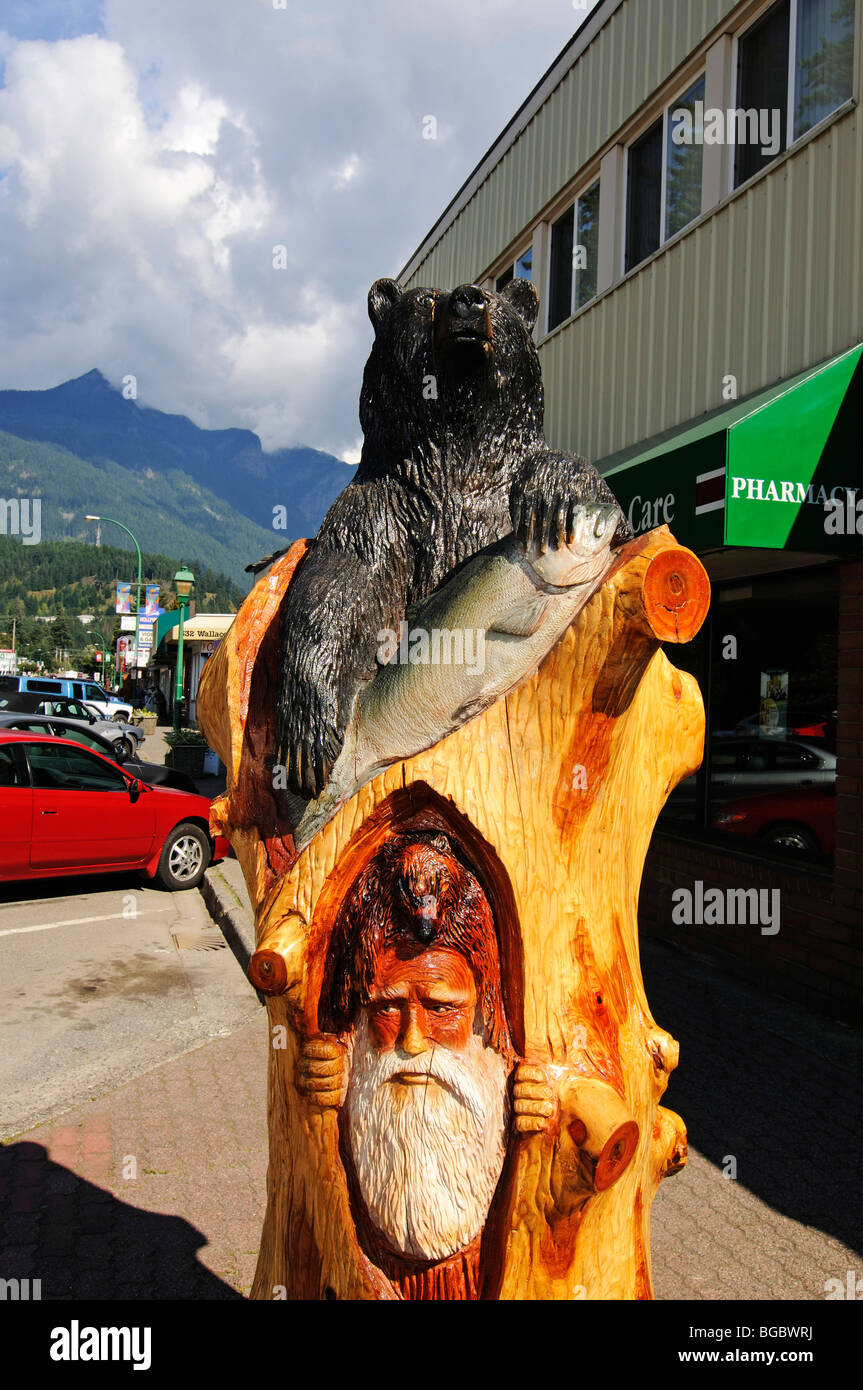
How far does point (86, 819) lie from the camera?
8.61m

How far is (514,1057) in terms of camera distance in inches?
60.0

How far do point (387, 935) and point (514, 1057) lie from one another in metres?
0.29

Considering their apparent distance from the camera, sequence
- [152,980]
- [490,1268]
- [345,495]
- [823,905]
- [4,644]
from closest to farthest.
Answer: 1. [490,1268]
2. [345,495]
3. [823,905]
4. [152,980]
5. [4,644]

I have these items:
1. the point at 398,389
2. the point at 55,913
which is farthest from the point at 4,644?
the point at 398,389

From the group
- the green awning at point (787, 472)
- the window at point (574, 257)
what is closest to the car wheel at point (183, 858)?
the green awning at point (787, 472)

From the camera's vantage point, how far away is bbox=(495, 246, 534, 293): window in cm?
1009

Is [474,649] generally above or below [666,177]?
below

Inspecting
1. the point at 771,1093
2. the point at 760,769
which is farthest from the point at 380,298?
the point at 760,769

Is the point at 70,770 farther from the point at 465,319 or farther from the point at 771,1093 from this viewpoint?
the point at 465,319

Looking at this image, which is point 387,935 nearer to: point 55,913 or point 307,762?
point 307,762

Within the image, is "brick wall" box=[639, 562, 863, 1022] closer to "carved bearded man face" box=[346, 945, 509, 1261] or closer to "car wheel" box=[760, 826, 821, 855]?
"car wheel" box=[760, 826, 821, 855]

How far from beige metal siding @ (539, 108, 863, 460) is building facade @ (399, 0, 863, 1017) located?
0.06ft

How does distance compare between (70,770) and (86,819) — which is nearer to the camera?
(86,819)

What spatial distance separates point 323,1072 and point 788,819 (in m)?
5.54
